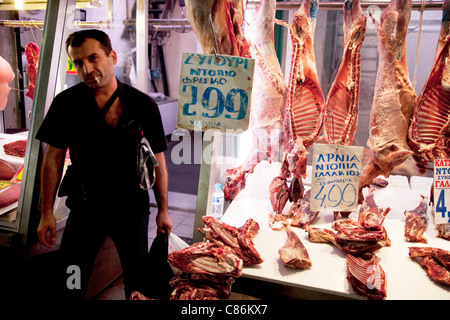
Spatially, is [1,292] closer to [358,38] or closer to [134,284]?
[134,284]

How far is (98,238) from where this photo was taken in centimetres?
182

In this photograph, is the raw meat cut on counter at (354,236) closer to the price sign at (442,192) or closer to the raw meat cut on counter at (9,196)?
the price sign at (442,192)

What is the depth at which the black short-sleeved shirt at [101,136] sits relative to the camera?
156 centimetres

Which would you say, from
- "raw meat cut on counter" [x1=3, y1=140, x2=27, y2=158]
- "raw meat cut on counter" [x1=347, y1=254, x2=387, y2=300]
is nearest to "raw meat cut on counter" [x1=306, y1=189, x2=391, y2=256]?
"raw meat cut on counter" [x1=347, y1=254, x2=387, y2=300]

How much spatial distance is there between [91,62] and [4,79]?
1.35 meters

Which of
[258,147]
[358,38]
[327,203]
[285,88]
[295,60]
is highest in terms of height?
[358,38]

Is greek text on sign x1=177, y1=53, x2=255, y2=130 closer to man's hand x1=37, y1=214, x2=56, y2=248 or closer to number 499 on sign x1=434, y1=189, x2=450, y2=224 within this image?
man's hand x1=37, y1=214, x2=56, y2=248

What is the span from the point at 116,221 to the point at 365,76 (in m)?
2.84

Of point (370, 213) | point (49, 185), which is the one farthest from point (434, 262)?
point (49, 185)

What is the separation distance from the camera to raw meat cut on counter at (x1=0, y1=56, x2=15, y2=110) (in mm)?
2311

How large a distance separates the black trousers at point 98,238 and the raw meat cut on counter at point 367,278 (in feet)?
3.36

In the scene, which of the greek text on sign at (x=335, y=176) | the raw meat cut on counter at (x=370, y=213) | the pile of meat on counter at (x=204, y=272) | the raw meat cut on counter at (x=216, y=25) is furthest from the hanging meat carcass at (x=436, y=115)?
the pile of meat on counter at (x=204, y=272)
